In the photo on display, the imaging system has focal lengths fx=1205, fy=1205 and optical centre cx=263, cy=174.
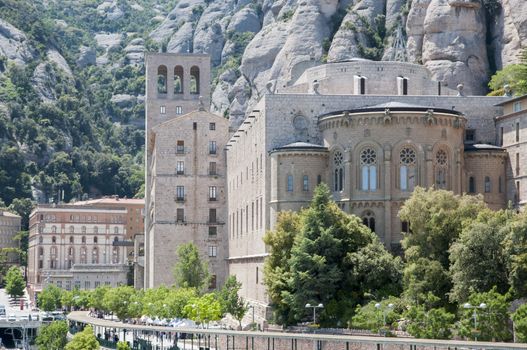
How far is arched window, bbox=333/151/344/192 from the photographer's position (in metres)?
84.6

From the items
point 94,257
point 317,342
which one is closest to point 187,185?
point 317,342

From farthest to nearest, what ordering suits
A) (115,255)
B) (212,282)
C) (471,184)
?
1. (115,255)
2. (212,282)
3. (471,184)

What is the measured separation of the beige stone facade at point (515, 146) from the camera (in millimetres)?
83188

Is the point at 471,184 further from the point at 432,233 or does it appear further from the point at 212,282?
the point at 212,282

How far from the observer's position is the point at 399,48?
145000 mm

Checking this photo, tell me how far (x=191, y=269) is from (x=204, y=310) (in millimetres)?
17513

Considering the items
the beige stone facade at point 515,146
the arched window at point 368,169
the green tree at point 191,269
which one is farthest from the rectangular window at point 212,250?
the beige stone facade at point 515,146

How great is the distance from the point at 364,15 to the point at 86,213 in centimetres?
5471

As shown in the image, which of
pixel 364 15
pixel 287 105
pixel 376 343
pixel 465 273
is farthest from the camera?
pixel 364 15

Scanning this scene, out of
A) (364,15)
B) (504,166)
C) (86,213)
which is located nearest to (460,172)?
(504,166)

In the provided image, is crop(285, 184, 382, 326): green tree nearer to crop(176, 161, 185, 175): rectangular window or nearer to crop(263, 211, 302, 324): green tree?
crop(263, 211, 302, 324): green tree

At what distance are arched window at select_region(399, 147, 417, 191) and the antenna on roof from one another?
57976 mm

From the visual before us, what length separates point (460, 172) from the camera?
8425 centimetres

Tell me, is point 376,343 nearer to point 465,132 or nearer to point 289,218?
point 289,218
